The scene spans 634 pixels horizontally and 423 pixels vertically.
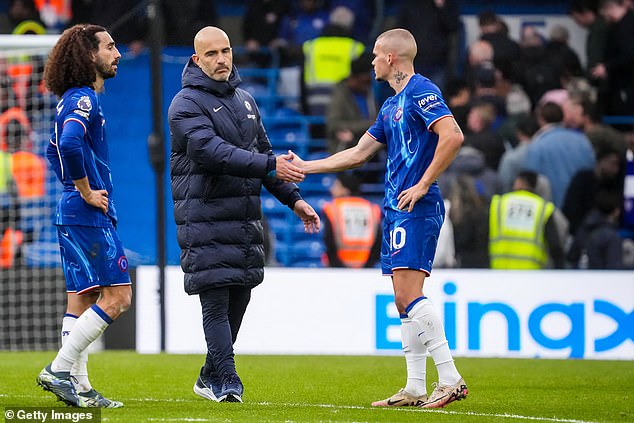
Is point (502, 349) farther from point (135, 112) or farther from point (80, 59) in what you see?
point (135, 112)

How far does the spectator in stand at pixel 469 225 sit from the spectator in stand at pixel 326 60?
3.34 m

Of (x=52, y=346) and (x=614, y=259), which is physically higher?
(x=614, y=259)

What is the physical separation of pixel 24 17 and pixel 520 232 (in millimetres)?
7899

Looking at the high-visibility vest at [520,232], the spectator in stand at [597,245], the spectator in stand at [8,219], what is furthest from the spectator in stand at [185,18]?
the spectator in stand at [597,245]

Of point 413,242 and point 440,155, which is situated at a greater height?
point 440,155

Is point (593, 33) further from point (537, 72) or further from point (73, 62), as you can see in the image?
point (73, 62)

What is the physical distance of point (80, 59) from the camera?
24.1ft

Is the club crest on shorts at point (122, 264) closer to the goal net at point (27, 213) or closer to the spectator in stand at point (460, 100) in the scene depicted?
the goal net at point (27, 213)

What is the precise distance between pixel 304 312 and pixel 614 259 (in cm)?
333

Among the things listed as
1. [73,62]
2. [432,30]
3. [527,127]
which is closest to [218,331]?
[73,62]

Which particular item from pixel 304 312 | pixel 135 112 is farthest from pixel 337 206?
pixel 135 112

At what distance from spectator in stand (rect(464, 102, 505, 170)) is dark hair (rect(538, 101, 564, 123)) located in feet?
2.11

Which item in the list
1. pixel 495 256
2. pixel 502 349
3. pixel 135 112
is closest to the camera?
pixel 502 349

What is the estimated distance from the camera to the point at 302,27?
1755cm
